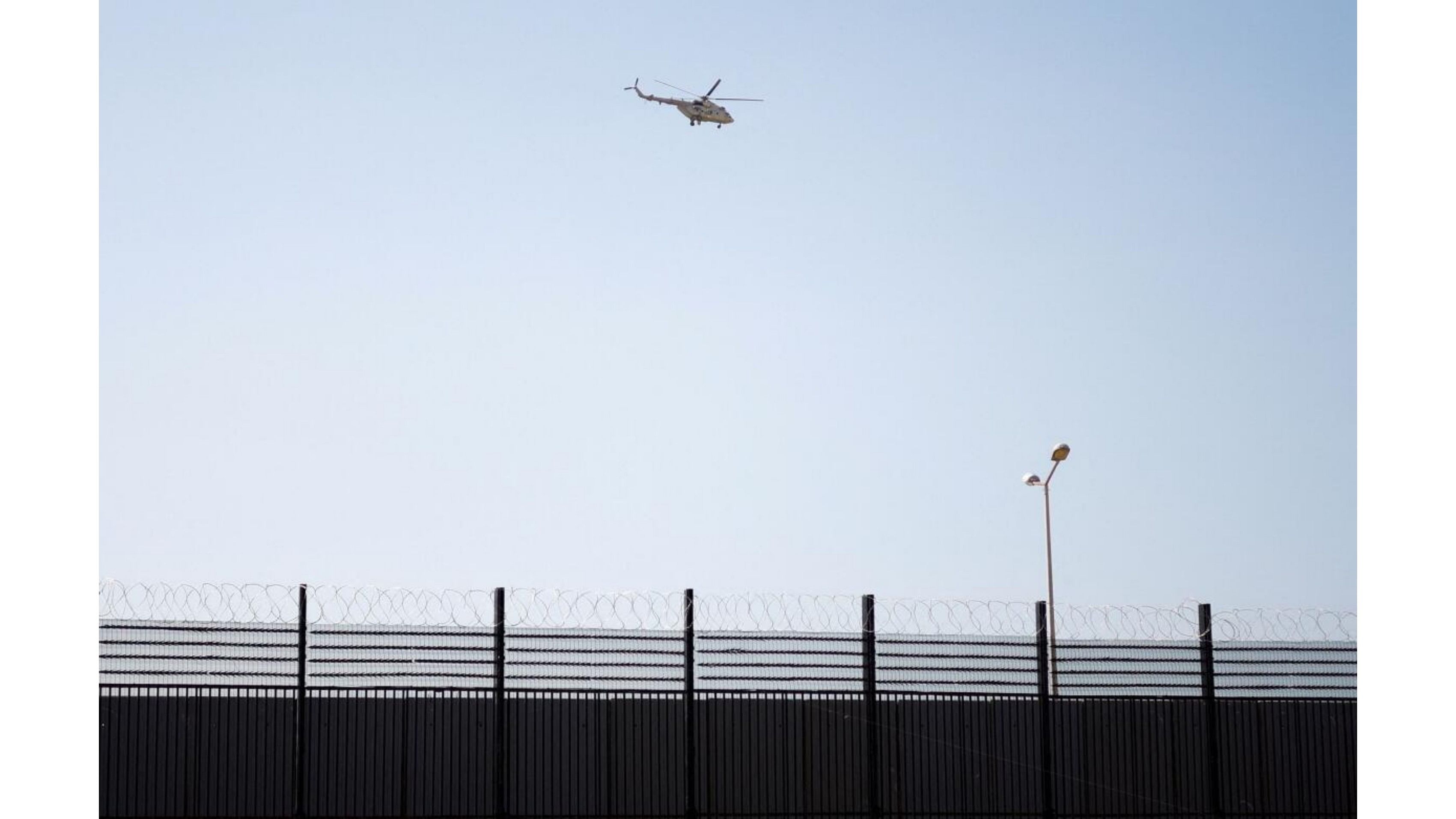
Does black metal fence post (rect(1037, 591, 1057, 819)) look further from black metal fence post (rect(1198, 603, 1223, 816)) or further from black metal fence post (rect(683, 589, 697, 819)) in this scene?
black metal fence post (rect(683, 589, 697, 819))

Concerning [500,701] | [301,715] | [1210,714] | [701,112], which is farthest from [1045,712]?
[701,112]

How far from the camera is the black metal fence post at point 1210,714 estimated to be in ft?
53.8

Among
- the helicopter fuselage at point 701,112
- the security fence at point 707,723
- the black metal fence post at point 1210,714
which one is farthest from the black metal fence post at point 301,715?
the helicopter fuselage at point 701,112

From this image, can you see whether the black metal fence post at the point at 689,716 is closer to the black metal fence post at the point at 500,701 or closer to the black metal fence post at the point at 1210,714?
the black metal fence post at the point at 500,701

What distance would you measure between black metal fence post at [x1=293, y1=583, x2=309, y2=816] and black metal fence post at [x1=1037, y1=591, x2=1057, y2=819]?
7.13 m

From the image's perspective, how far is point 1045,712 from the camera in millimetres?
16203

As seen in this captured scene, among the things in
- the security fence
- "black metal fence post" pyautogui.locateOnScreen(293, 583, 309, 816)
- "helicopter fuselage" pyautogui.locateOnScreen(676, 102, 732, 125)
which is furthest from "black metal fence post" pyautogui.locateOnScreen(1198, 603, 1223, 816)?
"helicopter fuselage" pyautogui.locateOnScreen(676, 102, 732, 125)

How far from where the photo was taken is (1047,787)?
52.8ft

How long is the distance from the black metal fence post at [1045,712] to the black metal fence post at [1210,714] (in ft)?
5.31

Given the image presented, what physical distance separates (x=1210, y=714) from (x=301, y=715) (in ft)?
29.5
